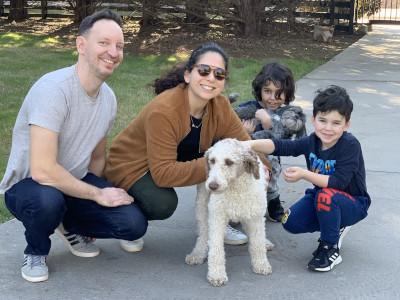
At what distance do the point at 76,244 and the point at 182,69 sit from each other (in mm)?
1311

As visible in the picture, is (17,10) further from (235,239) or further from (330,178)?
(330,178)

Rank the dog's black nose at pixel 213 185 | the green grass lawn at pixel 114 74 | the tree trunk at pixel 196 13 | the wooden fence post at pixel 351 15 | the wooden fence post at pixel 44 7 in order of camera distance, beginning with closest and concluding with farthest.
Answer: the dog's black nose at pixel 213 185 < the green grass lawn at pixel 114 74 < the tree trunk at pixel 196 13 < the wooden fence post at pixel 351 15 < the wooden fence post at pixel 44 7

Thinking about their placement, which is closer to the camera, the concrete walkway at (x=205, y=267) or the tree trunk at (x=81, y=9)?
the concrete walkway at (x=205, y=267)

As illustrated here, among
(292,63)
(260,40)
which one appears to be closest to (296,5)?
(260,40)

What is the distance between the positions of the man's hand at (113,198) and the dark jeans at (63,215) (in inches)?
1.3

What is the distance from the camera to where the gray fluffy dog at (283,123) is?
176 inches

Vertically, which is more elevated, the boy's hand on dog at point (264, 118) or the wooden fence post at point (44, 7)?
the boy's hand on dog at point (264, 118)

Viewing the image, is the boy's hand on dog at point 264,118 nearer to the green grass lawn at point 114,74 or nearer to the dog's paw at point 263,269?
Answer: the dog's paw at point 263,269

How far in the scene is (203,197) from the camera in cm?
383

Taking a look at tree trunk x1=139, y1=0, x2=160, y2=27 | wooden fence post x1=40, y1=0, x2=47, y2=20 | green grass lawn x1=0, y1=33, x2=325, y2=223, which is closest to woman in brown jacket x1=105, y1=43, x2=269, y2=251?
green grass lawn x1=0, y1=33, x2=325, y2=223

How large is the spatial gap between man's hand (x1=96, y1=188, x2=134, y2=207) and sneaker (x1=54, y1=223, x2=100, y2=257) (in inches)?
16.8

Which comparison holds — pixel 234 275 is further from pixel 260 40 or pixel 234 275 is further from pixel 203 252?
pixel 260 40

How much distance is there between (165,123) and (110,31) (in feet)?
2.13

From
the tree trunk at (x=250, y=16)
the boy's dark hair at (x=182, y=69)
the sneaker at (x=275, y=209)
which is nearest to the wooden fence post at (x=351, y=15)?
the tree trunk at (x=250, y=16)
